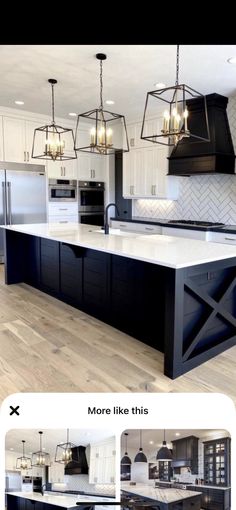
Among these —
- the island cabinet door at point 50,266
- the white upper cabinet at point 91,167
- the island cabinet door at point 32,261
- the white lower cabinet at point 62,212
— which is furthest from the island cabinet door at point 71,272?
the white upper cabinet at point 91,167

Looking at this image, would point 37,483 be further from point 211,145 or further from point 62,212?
point 62,212

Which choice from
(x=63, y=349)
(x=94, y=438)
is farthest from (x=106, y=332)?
(x=94, y=438)

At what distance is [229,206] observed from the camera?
15.3 ft

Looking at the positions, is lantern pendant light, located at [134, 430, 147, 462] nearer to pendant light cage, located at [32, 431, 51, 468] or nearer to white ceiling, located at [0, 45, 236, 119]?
pendant light cage, located at [32, 431, 51, 468]

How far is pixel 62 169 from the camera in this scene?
6.20 m

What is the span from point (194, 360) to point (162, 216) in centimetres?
373

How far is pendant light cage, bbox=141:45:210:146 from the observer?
2.44 metres

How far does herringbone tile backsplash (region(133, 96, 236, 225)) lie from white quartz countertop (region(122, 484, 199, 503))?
4.43 m

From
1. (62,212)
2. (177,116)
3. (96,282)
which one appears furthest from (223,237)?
(62,212)

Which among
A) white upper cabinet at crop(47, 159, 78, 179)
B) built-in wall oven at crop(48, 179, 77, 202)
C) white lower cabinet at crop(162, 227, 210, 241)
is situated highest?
white upper cabinet at crop(47, 159, 78, 179)

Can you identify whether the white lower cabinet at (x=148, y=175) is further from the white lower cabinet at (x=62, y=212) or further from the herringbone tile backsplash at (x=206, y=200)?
the white lower cabinet at (x=62, y=212)

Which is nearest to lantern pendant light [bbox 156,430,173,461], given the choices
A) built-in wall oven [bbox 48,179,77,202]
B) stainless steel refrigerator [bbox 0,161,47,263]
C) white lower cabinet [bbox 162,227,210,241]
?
white lower cabinet [bbox 162,227,210,241]

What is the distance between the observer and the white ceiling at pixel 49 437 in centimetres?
50
